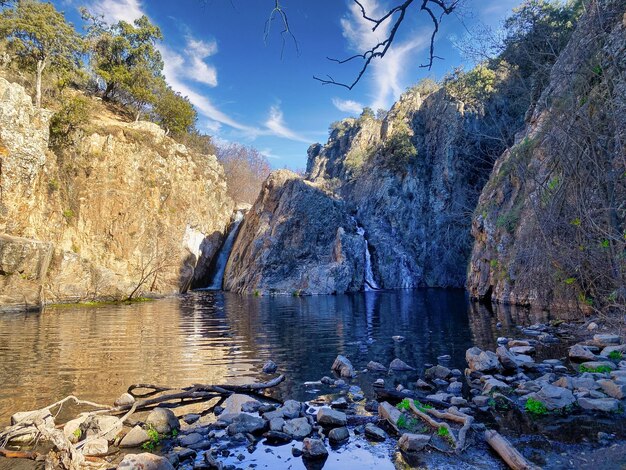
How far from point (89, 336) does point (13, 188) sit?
20.4 meters

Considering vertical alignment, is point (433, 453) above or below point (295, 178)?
below

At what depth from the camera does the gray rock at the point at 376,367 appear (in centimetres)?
984

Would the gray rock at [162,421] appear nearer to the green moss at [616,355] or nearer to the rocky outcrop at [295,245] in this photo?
the green moss at [616,355]

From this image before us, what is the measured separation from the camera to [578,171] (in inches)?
296

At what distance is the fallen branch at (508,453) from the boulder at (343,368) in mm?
4361

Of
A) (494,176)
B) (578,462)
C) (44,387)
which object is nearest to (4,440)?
(44,387)

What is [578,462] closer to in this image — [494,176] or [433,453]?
[433,453]

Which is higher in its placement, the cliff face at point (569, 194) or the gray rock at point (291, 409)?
the cliff face at point (569, 194)

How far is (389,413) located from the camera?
249 inches

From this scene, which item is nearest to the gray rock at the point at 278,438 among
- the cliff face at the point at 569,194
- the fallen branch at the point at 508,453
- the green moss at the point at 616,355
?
the fallen branch at the point at 508,453

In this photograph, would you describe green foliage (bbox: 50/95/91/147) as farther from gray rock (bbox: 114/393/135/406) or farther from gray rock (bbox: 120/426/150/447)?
gray rock (bbox: 120/426/150/447)

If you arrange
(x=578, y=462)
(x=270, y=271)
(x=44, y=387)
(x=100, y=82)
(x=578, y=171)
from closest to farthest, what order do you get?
(x=578, y=462) → (x=578, y=171) → (x=44, y=387) → (x=270, y=271) → (x=100, y=82)

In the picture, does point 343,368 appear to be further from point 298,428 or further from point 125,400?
point 125,400

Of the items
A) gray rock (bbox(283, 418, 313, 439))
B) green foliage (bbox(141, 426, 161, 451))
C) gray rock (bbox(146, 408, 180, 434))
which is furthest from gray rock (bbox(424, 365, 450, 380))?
green foliage (bbox(141, 426, 161, 451))
